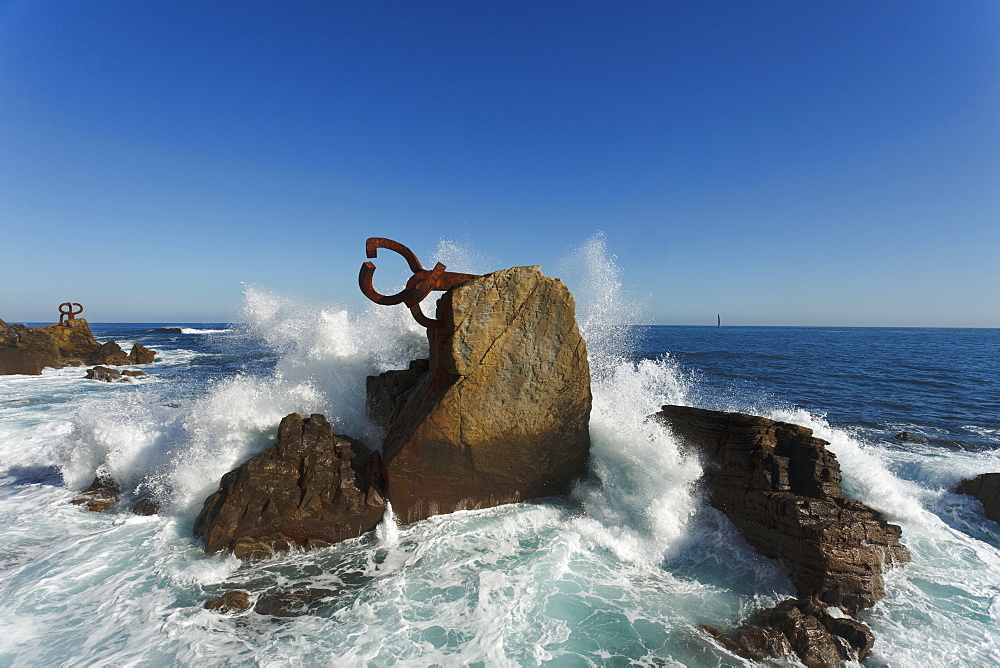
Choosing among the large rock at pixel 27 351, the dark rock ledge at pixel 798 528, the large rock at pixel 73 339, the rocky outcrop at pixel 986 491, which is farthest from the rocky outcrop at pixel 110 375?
the rocky outcrop at pixel 986 491

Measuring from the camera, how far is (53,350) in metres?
19.5

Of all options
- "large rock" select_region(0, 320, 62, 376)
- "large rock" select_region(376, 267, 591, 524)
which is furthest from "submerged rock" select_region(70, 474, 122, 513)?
"large rock" select_region(0, 320, 62, 376)

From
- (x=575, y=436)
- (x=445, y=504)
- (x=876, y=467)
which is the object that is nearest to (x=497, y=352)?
(x=575, y=436)

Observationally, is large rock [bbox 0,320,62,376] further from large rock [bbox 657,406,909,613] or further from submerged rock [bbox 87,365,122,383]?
large rock [bbox 657,406,909,613]

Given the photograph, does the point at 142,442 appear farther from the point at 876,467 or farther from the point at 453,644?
the point at 876,467

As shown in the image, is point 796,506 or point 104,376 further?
point 104,376

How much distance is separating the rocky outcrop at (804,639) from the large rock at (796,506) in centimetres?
47

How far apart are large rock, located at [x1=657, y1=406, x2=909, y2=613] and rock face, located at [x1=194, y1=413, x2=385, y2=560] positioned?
14.7ft

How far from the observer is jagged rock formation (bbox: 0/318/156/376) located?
58.3ft

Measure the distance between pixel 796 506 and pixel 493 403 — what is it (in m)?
3.58

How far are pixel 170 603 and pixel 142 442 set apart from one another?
3.54 meters

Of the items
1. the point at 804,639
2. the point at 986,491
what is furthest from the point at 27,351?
the point at 986,491

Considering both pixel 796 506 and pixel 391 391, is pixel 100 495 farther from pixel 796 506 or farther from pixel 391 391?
pixel 796 506

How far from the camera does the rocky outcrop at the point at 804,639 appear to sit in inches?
133
